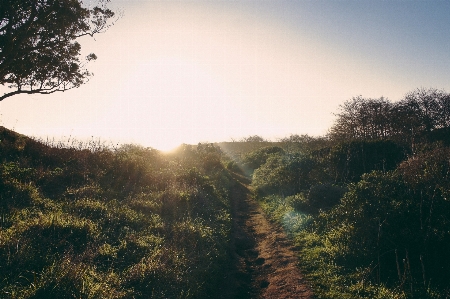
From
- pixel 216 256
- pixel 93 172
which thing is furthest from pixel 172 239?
pixel 93 172

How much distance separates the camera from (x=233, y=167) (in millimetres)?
32031

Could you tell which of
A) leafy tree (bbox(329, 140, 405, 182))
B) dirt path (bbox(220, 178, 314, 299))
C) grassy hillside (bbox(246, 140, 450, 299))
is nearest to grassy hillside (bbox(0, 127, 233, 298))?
dirt path (bbox(220, 178, 314, 299))

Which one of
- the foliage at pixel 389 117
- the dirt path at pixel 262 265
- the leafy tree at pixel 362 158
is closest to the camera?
the dirt path at pixel 262 265

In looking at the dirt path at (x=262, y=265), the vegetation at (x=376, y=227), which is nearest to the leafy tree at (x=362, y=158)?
the vegetation at (x=376, y=227)

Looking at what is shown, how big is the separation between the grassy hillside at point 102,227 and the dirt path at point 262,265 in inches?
21.2

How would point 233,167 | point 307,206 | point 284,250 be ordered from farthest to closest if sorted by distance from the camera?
1. point 233,167
2. point 307,206
3. point 284,250

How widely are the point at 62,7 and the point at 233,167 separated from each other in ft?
71.9

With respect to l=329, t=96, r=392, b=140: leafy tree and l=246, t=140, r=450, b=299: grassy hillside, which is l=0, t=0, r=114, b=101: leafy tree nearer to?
l=246, t=140, r=450, b=299: grassy hillside

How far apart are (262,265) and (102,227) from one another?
16.9ft

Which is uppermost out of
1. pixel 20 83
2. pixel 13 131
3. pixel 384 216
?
pixel 20 83

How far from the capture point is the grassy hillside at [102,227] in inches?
251

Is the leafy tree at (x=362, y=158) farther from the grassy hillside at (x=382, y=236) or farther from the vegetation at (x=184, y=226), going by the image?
the grassy hillside at (x=382, y=236)

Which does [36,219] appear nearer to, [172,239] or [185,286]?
[172,239]

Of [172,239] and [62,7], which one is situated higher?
[62,7]
